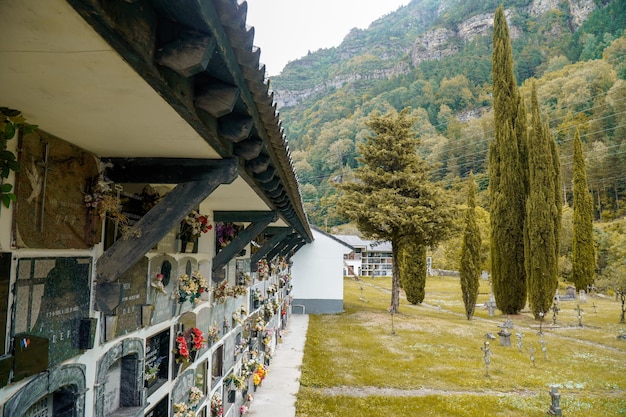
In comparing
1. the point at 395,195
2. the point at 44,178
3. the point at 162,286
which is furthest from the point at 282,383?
the point at 395,195

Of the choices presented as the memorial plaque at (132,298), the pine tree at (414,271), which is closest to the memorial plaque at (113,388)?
the memorial plaque at (132,298)

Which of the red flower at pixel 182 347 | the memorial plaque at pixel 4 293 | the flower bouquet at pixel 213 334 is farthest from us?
the flower bouquet at pixel 213 334

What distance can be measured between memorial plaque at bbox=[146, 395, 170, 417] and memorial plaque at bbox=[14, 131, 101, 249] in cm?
187

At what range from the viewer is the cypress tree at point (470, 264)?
1939 centimetres

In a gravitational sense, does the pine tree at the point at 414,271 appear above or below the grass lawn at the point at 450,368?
above

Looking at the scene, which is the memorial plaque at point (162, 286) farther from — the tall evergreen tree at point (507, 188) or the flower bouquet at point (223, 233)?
the tall evergreen tree at point (507, 188)

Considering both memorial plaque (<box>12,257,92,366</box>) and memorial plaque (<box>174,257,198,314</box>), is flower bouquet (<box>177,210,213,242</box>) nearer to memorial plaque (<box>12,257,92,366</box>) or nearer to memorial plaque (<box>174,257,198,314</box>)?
memorial plaque (<box>174,257,198,314</box>)

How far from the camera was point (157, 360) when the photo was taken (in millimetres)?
3814

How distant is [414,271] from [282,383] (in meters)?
15.1

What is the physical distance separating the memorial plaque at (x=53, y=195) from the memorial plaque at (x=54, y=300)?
0.11 meters

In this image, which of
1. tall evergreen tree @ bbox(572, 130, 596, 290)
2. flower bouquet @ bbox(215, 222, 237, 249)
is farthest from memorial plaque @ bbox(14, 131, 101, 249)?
tall evergreen tree @ bbox(572, 130, 596, 290)

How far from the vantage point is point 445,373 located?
429 inches

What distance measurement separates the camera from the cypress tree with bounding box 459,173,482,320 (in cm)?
1939

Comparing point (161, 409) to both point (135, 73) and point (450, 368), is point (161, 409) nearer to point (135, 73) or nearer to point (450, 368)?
point (135, 73)
